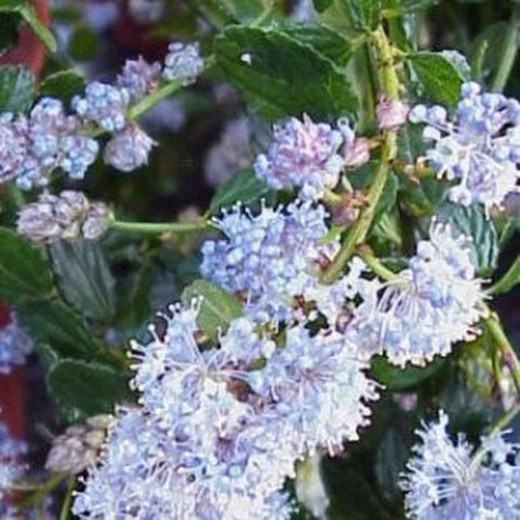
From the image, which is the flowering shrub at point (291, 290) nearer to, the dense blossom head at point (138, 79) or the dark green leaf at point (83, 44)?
the dense blossom head at point (138, 79)

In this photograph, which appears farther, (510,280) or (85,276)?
(85,276)

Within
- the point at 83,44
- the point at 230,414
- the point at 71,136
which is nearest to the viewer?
the point at 230,414

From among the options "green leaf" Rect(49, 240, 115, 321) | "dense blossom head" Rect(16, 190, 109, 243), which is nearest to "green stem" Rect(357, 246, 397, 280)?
"dense blossom head" Rect(16, 190, 109, 243)

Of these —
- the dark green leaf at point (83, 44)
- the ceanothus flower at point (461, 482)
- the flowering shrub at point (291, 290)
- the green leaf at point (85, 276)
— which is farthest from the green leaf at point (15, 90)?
the dark green leaf at point (83, 44)

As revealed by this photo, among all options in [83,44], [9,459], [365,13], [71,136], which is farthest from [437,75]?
[83,44]

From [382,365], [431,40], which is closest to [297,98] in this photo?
[382,365]

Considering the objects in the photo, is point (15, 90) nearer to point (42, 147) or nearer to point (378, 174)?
point (42, 147)
